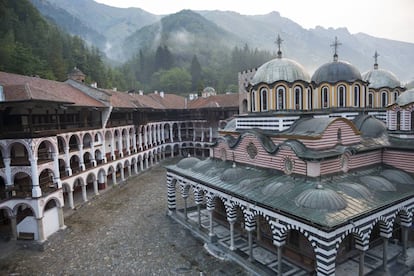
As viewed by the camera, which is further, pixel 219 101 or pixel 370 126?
pixel 219 101

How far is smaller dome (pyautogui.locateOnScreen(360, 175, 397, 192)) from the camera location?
15047 millimetres

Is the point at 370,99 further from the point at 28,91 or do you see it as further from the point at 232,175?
the point at 28,91

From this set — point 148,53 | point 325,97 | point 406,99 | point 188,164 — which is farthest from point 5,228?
point 148,53

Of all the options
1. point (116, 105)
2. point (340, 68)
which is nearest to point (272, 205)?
point (340, 68)

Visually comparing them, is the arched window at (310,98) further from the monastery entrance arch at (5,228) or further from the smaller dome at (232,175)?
the monastery entrance arch at (5,228)

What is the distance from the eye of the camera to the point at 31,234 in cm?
1995

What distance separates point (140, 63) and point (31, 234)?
91.0 metres

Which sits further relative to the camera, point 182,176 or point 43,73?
point 43,73

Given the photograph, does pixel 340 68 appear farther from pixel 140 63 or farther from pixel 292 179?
pixel 140 63

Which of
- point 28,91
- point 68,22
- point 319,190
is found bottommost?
point 319,190

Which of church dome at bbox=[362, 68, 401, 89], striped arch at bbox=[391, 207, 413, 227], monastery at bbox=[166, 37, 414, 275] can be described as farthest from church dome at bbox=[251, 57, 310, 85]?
striped arch at bbox=[391, 207, 413, 227]

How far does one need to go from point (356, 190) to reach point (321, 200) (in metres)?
2.63

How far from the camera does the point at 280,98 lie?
66.6ft

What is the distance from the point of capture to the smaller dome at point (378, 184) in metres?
15.0
